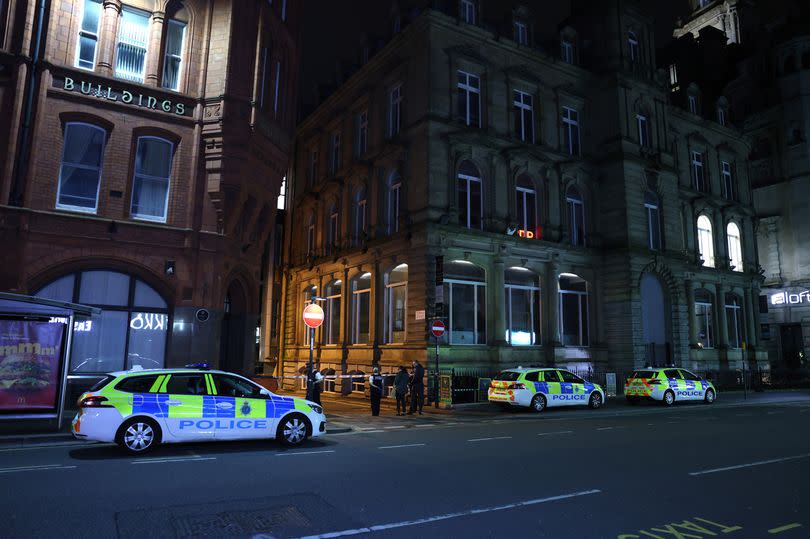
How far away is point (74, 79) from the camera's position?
17969mm

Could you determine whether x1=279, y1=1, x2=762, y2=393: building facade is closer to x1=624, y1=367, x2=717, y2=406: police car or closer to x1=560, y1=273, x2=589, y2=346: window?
x1=560, y1=273, x2=589, y2=346: window

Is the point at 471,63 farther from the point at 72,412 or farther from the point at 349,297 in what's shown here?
the point at 72,412

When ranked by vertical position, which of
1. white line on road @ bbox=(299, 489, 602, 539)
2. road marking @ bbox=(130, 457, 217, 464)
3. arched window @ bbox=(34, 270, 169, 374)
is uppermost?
arched window @ bbox=(34, 270, 169, 374)

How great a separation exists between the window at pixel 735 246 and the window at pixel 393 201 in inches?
1072

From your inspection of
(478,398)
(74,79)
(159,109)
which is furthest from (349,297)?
(74,79)

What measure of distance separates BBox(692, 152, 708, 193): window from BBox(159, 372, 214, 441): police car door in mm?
38337

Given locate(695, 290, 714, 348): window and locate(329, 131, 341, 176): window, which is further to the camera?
locate(695, 290, 714, 348): window

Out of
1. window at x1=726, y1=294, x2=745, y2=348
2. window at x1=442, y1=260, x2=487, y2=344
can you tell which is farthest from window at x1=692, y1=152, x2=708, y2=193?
window at x1=442, y1=260, x2=487, y2=344

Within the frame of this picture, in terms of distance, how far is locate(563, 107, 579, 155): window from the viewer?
106 ft

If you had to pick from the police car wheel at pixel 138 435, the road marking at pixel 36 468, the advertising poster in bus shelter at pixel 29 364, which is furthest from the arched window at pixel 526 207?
the road marking at pixel 36 468

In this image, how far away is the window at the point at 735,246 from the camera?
41622 mm

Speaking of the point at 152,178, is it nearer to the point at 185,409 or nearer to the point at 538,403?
the point at 185,409

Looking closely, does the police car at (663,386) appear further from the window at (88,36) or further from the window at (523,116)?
the window at (88,36)

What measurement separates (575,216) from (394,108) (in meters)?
11.9
